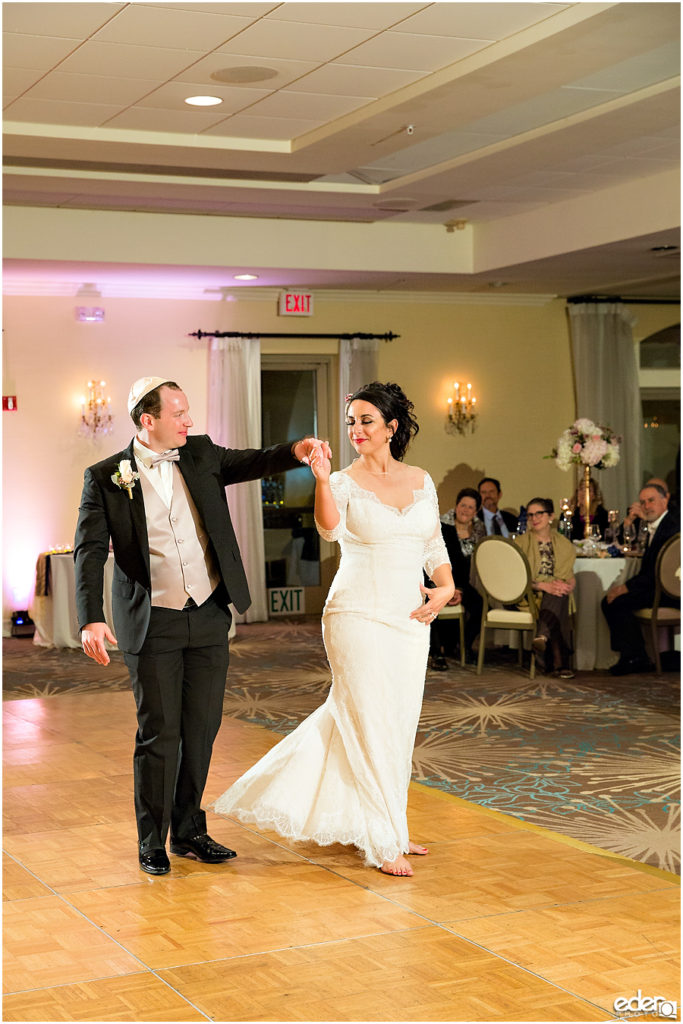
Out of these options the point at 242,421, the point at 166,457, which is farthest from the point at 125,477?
the point at 242,421

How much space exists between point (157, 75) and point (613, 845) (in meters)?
4.33

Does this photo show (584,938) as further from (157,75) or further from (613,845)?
(157,75)


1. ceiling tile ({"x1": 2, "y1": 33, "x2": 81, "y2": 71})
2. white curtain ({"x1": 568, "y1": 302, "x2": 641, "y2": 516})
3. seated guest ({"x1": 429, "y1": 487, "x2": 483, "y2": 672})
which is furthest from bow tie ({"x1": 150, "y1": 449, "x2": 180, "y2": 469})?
white curtain ({"x1": 568, "y1": 302, "x2": 641, "y2": 516})

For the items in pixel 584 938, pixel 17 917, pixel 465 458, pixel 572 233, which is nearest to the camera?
pixel 584 938

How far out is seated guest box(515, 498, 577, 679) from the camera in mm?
8945

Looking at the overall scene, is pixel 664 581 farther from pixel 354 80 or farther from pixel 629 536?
pixel 354 80

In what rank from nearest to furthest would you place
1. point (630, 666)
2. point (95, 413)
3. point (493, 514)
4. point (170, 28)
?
1. point (170, 28)
2. point (630, 666)
3. point (493, 514)
4. point (95, 413)

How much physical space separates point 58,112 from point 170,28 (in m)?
1.65

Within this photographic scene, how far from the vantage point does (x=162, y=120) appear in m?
7.42

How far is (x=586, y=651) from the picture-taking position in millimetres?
9289

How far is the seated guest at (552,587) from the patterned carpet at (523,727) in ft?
0.73

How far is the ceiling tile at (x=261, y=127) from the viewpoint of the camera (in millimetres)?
7449

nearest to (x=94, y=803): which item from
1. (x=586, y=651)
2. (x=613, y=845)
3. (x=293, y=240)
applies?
(x=613, y=845)

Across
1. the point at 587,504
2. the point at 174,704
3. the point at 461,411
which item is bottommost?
the point at 174,704
